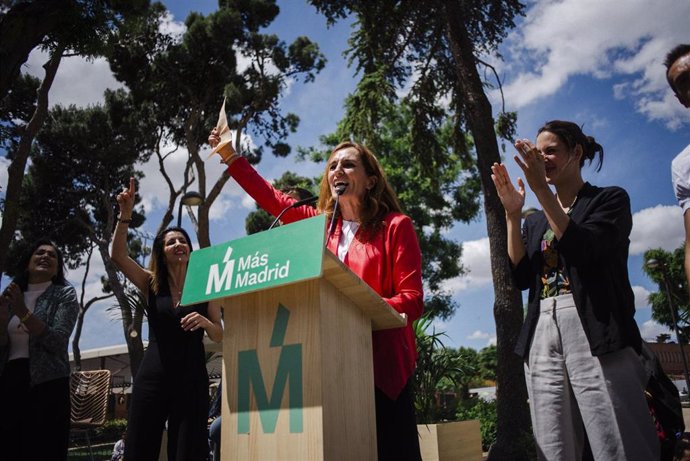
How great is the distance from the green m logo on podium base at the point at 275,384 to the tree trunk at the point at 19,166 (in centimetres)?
531

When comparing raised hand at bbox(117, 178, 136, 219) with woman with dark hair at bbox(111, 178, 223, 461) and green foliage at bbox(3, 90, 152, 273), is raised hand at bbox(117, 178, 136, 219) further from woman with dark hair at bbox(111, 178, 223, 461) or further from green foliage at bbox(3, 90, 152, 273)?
green foliage at bbox(3, 90, 152, 273)

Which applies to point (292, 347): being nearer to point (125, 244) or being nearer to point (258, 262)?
point (258, 262)

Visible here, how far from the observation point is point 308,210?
9.10 feet

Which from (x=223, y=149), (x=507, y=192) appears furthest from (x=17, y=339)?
(x=507, y=192)

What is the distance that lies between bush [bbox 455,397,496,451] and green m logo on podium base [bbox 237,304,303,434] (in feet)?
21.2

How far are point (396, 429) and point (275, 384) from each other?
0.61m

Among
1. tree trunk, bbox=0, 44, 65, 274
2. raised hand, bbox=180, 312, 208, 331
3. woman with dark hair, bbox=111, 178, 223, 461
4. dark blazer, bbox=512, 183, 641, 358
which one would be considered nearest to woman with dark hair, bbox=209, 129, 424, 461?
dark blazer, bbox=512, 183, 641, 358

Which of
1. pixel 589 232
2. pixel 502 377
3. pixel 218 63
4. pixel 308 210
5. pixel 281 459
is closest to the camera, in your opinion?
pixel 281 459

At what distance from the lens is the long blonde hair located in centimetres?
230

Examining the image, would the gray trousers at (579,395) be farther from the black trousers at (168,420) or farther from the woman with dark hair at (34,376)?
the woman with dark hair at (34,376)

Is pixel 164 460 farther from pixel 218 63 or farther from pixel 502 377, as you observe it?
pixel 218 63

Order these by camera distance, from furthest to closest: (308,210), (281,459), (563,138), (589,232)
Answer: (308,210) < (563,138) < (589,232) < (281,459)

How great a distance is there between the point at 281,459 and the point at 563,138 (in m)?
1.83

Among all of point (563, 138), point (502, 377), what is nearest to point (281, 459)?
point (563, 138)
